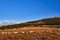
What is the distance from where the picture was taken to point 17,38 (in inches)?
1184

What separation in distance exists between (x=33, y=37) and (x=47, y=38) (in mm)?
2572

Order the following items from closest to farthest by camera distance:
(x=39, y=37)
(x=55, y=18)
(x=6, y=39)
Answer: (x=6, y=39) < (x=39, y=37) < (x=55, y=18)

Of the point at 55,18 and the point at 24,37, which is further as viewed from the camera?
the point at 55,18

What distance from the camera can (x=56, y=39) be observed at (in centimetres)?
3098

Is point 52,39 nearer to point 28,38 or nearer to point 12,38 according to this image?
point 28,38

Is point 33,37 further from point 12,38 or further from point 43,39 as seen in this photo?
point 12,38

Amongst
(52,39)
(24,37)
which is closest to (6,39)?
(24,37)

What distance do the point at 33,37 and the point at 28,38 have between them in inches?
51.1

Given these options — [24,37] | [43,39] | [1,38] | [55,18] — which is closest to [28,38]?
[24,37]

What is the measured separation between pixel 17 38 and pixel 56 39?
23.4 ft

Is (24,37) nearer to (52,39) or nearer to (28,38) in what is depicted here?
(28,38)

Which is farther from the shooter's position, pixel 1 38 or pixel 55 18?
pixel 55 18

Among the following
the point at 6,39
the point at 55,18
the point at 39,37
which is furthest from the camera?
the point at 55,18

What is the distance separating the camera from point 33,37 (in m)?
31.1
